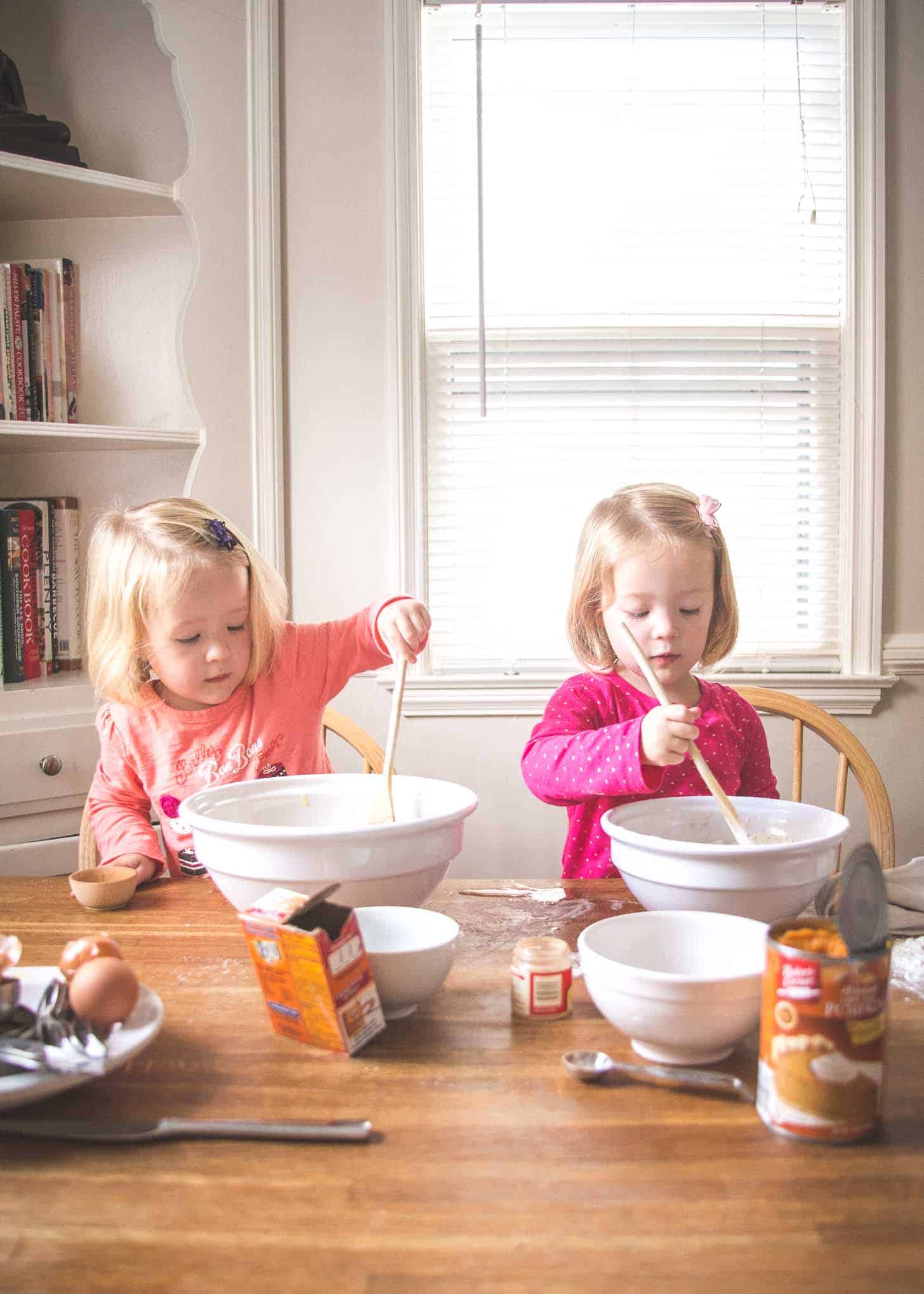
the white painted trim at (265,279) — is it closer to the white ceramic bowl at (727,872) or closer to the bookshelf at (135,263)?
the bookshelf at (135,263)

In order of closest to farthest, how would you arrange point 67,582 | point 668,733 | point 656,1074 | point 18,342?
1. point 656,1074
2. point 668,733
3. point 18,342
4. point 67,582

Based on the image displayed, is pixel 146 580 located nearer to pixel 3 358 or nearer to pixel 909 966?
pixel 3 358

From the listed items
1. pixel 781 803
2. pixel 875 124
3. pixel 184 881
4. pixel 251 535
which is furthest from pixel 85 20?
pixel 781 803

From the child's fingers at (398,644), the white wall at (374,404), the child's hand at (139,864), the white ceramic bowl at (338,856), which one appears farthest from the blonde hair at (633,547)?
the white wall at (374,404)

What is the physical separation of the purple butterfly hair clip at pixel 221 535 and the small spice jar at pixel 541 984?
2.70 ft

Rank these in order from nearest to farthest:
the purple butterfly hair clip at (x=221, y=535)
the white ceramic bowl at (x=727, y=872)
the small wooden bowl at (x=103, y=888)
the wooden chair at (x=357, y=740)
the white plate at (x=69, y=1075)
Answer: the white plate at (x=69, y=1075) → the white ceramic bowl at (x=727, y=872) → the small wooden bowl at (x=103, y=888) → the purple butterfly hair clip at (x=221, y=535) → the wooden chair at (x=357, y=740)

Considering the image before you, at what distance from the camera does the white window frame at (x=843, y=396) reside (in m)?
2.11

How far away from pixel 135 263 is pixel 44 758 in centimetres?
106

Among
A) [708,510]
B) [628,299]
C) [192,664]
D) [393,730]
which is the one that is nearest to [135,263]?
[628,299]

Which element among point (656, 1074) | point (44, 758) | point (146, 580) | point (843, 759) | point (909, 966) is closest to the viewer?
point (656, 1074)

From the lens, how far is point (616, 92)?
214 cm

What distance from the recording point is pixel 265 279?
2.13 m

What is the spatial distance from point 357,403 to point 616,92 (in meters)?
0.82

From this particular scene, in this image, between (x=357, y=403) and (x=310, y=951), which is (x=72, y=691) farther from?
(x=310, y=951)
